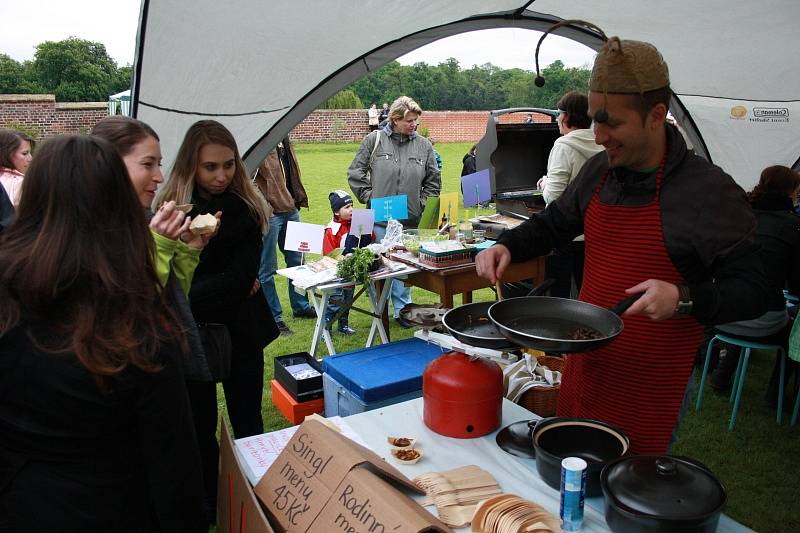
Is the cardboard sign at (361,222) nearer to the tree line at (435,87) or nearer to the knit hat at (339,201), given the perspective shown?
the knit hat at (339,201)

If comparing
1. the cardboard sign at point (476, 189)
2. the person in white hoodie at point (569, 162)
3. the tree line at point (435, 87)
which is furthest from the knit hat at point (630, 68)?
the tree line at point (435, 87)

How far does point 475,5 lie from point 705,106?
6.57ft

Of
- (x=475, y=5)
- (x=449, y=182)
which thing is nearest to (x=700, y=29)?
(x=475, y=5)

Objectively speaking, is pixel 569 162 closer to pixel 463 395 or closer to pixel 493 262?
pixel 493 262

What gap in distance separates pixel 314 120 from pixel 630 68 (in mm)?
25471

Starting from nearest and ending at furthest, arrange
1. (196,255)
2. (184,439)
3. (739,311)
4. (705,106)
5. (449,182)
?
(184,439) → (739,311) → (196,255) → (705,106) → (449,182)

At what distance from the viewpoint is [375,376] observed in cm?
268

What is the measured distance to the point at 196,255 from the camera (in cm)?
206

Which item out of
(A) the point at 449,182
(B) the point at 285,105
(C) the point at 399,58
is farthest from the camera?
(A) the point at 449,182

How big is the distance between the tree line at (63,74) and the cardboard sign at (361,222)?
36131mm

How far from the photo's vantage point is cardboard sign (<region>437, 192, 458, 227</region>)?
15.2 ft

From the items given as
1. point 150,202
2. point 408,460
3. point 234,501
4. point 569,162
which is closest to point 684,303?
point 408,460

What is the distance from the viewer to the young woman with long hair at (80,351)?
1.22m

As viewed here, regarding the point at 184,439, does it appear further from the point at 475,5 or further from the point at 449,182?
the point at 449,182
